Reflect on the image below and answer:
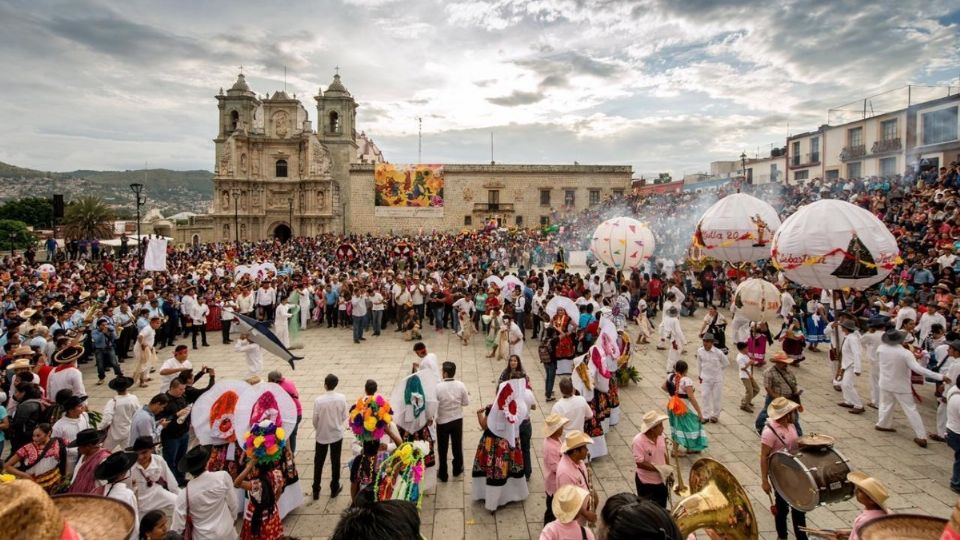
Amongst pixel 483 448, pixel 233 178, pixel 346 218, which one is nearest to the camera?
pixel 483 448

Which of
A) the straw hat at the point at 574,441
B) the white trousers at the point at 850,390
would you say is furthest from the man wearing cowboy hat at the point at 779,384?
the white trousers at the point at 850,390

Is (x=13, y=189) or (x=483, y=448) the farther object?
(x=13, y=189)

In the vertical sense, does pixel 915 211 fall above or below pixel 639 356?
above

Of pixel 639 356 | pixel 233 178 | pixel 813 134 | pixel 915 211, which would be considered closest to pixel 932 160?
pixel 813 134

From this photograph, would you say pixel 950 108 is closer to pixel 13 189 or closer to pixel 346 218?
pixel 346 218

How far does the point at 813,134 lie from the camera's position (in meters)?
34.0

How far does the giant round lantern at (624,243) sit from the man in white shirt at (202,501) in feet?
37.1

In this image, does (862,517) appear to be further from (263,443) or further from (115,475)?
(115,475)

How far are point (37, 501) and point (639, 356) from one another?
11294 mm

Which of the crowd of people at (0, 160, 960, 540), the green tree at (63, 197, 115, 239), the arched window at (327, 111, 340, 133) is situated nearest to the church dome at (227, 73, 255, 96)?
the arched window at (327, 111, 340, 133)

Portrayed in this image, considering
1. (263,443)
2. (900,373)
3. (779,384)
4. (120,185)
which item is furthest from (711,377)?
(120,185)

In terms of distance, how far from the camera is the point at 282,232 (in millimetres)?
47906

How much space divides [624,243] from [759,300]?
480 cm

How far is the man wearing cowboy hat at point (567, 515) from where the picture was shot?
2811 millimetres
